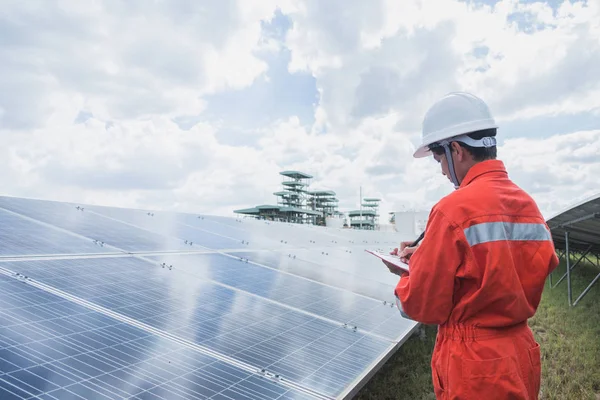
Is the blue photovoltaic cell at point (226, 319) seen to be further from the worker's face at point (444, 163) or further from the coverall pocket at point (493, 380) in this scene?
the worker's face at point (444, 163)

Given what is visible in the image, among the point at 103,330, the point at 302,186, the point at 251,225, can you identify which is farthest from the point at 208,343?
the point at 302,186

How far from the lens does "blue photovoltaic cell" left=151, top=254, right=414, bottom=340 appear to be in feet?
21.1

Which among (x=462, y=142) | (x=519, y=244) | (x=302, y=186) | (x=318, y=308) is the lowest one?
(x=318, y=308)

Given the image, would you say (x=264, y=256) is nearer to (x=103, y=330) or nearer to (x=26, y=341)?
(x=103, y=330)

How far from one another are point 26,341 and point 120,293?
63.5 inches

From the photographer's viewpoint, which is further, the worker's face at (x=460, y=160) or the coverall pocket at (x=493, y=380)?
the worker's face at (x=460, y=160)

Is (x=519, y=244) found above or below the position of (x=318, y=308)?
above

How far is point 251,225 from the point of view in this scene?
53.8 ft

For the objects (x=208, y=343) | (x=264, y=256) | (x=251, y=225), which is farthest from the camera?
(x=251, y=225)

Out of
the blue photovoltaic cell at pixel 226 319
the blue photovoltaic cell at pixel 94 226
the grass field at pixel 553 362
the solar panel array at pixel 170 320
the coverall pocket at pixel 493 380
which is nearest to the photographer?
the coverall pocket at pixel 493 380

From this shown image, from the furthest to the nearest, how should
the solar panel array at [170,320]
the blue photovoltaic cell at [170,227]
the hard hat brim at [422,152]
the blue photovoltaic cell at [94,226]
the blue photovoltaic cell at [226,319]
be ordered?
the blue photovoltaic cell at [170,227] < the blue photovoltaic cell at [94,226] < the blue photovoltaic cell at [226,319] < the solar panel array at [170,320] < the hard hat brim at [422,152]

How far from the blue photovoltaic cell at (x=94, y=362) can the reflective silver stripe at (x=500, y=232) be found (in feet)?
7.35

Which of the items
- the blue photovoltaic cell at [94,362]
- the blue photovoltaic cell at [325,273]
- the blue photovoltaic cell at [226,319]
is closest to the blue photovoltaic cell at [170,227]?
the blue photovoltaic cell at [325,273]

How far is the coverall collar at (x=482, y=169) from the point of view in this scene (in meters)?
2.82
